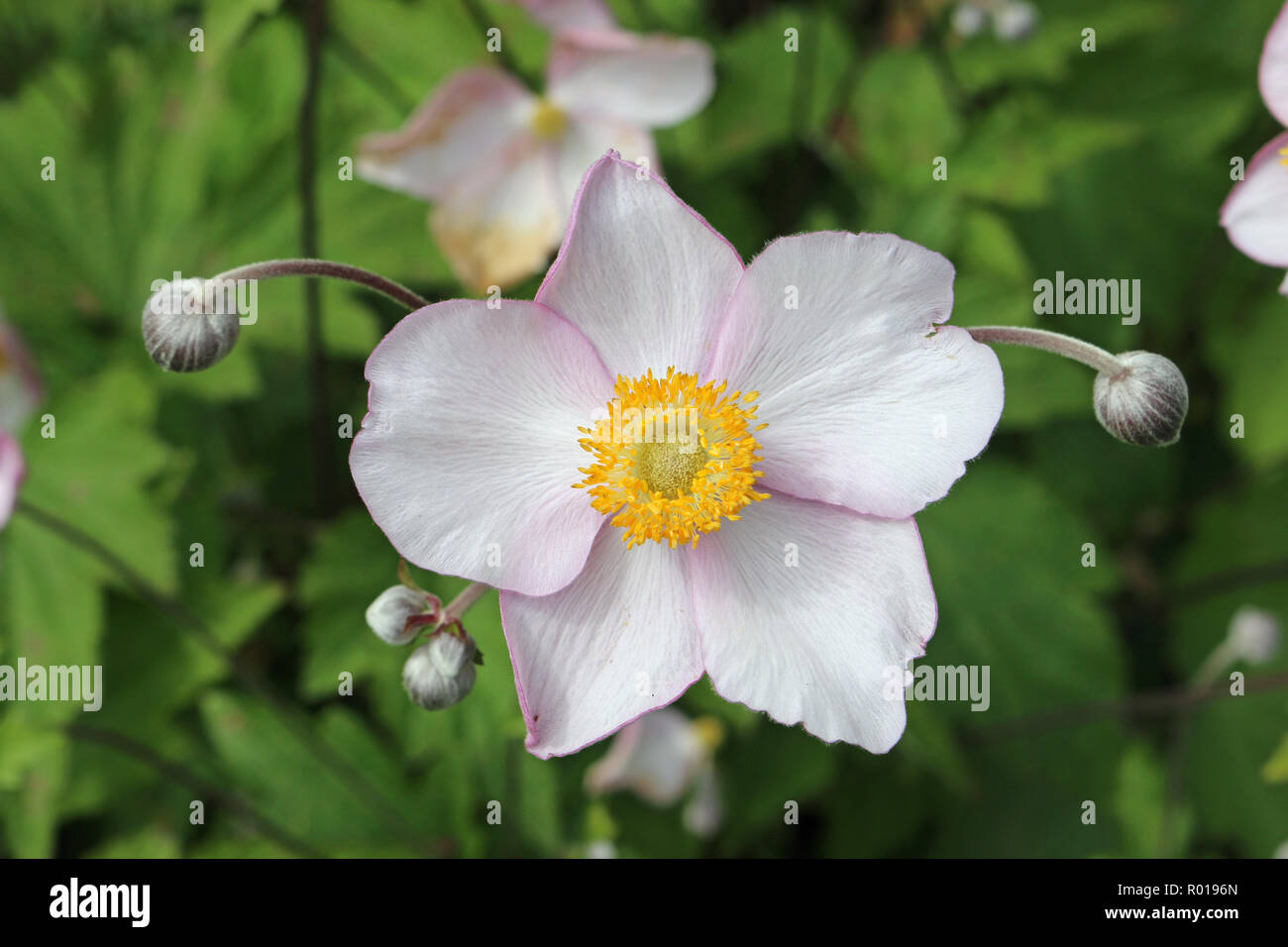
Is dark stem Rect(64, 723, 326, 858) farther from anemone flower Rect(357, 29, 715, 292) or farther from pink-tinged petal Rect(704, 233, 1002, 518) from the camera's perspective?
pink-tinged petal Rect(704, 233, 1002, 518)

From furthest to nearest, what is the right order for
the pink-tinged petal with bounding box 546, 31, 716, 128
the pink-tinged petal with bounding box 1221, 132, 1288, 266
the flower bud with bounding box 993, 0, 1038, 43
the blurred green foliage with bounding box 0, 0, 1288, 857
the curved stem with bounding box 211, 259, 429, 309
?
the flower bud with bounding box 993, 0, 1038, 43 < the blurred green foliage with bounding box 0, 0, 1288, 857 < the pink-tinged petal with bounding box 546, 31, 716, 128 < the pink-tinged petal with bounding box 1221, 132, 1288, 266 < the curved stem with bounding box 211, 259, 429, 309

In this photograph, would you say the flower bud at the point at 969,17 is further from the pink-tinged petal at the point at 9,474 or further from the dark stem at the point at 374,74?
the pink-tinged petal at the point at 9,474

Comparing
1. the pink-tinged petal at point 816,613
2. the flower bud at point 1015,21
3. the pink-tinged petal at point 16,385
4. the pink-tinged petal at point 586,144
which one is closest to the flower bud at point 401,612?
the pink-tinged petal at point 816,613

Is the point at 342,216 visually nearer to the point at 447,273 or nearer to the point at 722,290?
the point at 447,273

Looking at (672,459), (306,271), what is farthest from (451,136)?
(672,459)

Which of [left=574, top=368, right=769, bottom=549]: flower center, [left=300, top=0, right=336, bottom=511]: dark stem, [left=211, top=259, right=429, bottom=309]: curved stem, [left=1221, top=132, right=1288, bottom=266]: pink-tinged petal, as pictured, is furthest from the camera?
[left=300, top=0, right=336, bottom=511]: dark stem

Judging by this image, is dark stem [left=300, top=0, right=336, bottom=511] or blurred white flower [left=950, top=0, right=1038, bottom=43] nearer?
dark stem [left=300, top=0, right=336, bottom=511]

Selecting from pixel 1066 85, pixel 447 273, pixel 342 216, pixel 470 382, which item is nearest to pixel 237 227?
pixel 342 216

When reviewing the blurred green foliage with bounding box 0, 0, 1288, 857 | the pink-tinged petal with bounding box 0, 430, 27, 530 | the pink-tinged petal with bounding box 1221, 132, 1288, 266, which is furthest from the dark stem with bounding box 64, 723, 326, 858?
the pink-tinged petal with bounding box 1221, 132, 1288, 266
